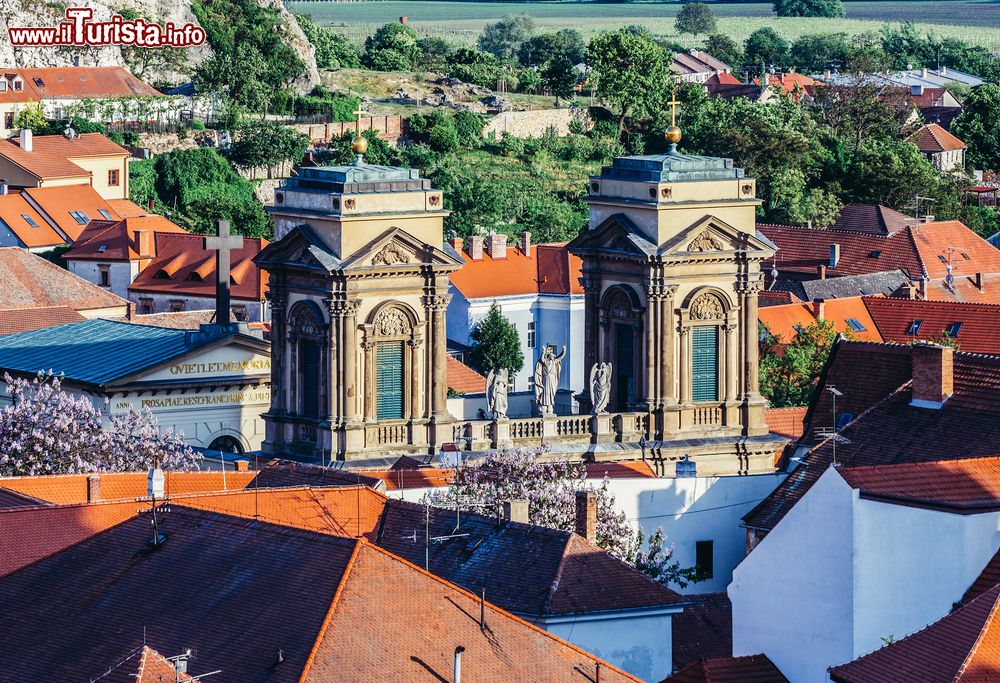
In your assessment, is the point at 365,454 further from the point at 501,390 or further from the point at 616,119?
the point at 616,119

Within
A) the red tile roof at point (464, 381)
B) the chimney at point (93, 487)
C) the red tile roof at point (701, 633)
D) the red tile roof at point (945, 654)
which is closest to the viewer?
the red tile roof at point (945, 654)

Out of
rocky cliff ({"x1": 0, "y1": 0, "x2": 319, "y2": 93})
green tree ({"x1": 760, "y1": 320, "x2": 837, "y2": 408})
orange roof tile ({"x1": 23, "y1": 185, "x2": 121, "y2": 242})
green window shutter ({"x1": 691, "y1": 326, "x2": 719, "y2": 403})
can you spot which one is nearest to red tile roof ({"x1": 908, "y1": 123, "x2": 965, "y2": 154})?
rocky cliff ({"x1": 0, "y1": 0, "x2": 319, "y2": 93})

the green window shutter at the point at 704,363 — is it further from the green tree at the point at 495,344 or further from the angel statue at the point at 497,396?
the green tree at the point at 495,344

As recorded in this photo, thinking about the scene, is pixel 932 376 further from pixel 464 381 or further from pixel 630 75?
pixel 630 75

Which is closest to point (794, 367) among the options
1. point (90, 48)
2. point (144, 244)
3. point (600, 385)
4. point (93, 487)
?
point (600, 385)

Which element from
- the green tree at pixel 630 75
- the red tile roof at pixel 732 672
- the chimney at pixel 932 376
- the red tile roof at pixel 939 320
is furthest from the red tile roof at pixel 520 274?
the red tile roof at pixel 732 672

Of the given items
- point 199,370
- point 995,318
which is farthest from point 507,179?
point 199,370
